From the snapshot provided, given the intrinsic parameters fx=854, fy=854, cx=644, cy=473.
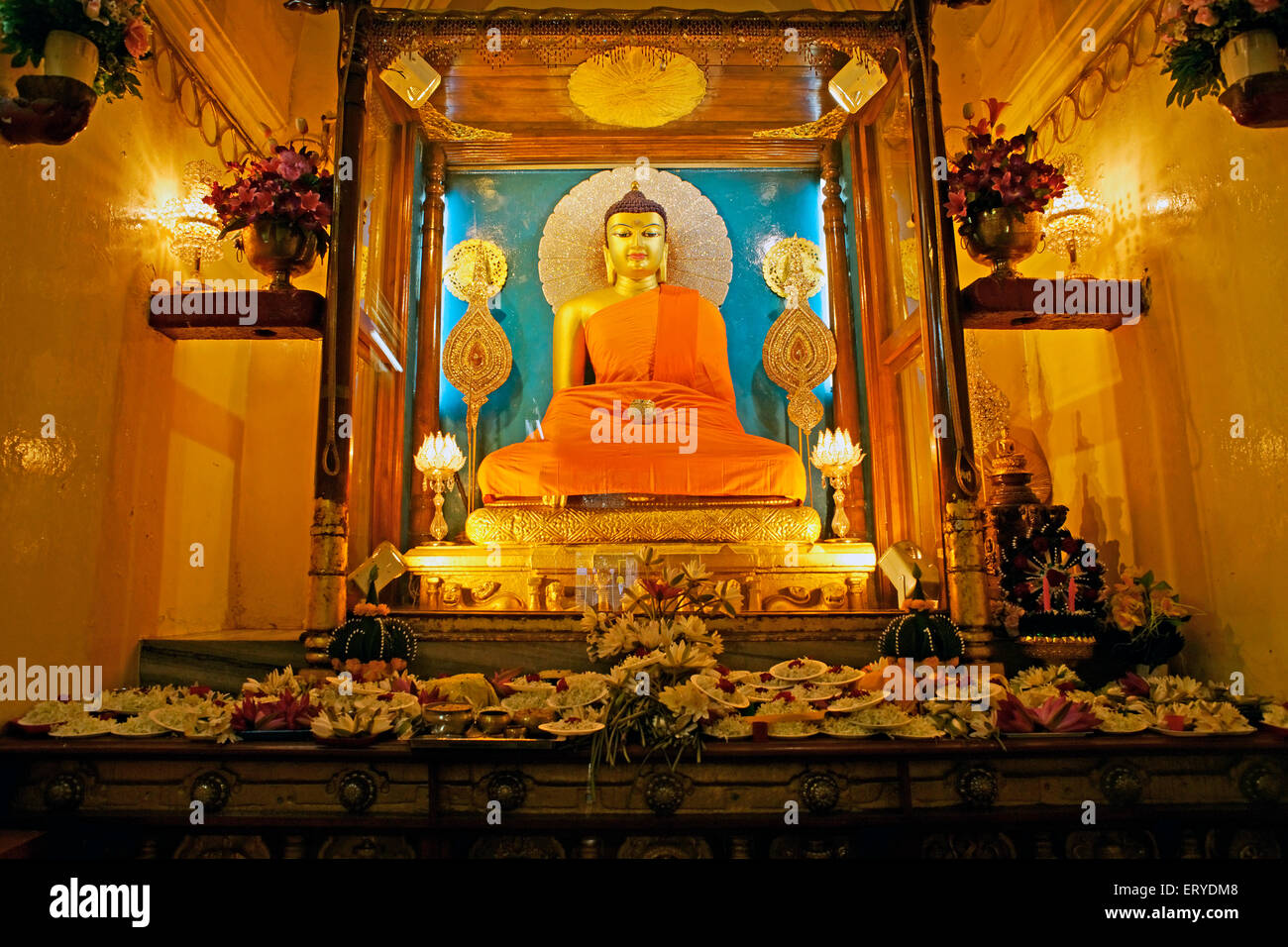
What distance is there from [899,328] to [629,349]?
1.70m

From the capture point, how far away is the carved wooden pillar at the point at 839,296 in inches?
205

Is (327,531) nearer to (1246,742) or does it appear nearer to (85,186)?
(85,186)

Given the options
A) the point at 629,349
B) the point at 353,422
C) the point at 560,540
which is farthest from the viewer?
the point at 629,349

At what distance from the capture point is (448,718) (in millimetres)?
2277

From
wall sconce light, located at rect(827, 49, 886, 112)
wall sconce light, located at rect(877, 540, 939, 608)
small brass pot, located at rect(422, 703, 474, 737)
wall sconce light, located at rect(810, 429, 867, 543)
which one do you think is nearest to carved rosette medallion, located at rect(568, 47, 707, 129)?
wall sconce light, located at rect(827, 49, 886, 112)

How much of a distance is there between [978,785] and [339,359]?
262cm

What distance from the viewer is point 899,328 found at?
4.31 meters

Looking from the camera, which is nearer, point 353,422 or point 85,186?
point 85,186

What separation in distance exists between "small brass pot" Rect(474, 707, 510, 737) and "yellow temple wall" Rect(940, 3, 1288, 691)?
2.43 metres

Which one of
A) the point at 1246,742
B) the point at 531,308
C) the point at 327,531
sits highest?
the point at 531,308

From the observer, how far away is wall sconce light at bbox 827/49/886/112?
4.26 meters

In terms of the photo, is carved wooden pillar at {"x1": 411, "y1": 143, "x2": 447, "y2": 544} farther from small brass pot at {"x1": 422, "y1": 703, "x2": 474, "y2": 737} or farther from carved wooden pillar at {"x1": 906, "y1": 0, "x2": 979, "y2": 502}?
carved wooden pillar at {"x1": 906, "y1": 0, "x2": 979, "y2": 502}

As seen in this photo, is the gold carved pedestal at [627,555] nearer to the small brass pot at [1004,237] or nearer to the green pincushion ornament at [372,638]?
the green pincushion ornament at [372,638]
